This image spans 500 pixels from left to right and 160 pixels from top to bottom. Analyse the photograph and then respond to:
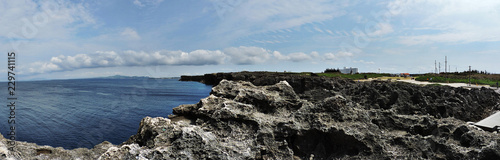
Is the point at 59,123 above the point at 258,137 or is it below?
below

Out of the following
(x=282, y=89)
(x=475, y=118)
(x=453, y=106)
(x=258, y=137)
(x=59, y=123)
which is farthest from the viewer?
(x=59, y=123)

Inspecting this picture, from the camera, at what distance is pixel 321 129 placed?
20.6 feet

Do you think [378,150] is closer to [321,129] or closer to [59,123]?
[321,129]

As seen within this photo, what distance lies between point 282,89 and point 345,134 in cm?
338

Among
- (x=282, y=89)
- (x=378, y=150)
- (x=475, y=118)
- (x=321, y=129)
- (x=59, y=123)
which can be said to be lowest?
(x=59, y=123)

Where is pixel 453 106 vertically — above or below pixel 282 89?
below

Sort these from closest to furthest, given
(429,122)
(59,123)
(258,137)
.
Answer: (258,137), (429,122), (59,123)

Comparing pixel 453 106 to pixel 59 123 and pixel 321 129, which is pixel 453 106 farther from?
pixel 59 123

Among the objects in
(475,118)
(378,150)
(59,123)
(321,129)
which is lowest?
(59,123)

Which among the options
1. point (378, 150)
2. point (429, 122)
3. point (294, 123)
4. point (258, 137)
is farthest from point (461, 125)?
point (258, 137)

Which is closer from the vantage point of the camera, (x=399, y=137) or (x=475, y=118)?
(x=399, y=137)

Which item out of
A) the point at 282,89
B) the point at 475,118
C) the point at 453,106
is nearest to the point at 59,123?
the point at 282,89

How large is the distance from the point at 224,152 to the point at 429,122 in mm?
5718

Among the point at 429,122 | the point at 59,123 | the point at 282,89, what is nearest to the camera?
the point at 429,122
